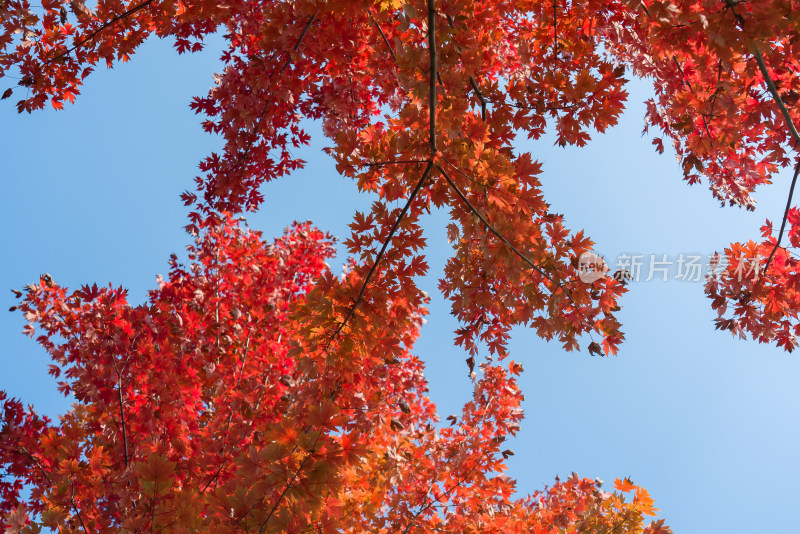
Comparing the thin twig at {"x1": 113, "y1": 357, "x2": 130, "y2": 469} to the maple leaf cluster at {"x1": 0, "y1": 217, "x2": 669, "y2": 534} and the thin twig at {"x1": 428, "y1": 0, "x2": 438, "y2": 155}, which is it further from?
the thin twig at {"x1": 428, "y1": 0, "x2": 438, "y2": 155}

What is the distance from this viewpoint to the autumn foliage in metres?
2.54

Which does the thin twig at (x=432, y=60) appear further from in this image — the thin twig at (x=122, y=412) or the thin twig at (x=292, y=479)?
the thin twig at (x=122, y=412)

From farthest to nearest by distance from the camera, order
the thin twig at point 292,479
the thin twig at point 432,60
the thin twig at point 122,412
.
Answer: the thin twig at point 122,412
the thin twig at point 432,60
the thin twig at point 292,479

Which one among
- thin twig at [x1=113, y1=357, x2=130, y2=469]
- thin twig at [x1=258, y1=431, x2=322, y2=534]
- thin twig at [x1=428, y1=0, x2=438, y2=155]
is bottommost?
thin twig at [x1=258, y1=431, x2=322, y2=534]

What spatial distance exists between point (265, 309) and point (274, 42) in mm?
4488

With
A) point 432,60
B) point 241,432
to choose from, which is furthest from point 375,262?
point 241,432

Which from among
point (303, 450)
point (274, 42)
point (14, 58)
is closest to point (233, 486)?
point (303, 450)

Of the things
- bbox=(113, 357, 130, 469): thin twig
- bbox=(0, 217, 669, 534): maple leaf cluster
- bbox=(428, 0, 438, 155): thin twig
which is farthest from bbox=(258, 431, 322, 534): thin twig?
bbox=(113, 357, 130, 469): thin twig

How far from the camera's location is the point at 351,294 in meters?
2.80

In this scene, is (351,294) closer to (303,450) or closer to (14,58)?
(303,450)

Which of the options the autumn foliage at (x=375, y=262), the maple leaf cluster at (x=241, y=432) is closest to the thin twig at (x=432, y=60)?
the autumn foliage at (x=375, y=262)

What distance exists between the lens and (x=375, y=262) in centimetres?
272

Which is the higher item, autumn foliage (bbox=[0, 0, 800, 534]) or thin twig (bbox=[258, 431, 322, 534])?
autumn foliage (bbox=[0, 0, 800, 534])

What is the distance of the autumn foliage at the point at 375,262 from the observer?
254 cm
